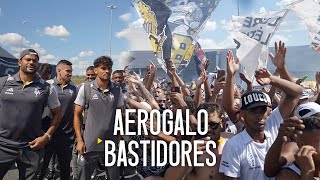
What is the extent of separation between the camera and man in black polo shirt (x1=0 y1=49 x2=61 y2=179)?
4.12 m

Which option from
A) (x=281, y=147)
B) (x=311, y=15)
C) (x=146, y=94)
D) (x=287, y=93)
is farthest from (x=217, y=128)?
(x=311, y=15)

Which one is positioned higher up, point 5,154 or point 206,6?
point 206,6

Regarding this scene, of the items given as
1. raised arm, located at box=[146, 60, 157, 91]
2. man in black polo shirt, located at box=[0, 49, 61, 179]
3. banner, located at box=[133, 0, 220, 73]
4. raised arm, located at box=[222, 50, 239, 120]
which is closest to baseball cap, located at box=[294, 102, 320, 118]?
raised arm, located at box=[222, 50, 239, 120]

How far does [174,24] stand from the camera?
49.3 feet

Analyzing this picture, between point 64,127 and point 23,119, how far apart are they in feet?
4.64

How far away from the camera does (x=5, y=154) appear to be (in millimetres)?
4113

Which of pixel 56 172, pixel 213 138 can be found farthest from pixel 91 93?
pixel 56 172

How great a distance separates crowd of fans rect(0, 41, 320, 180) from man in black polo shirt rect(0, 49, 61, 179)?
15 mm

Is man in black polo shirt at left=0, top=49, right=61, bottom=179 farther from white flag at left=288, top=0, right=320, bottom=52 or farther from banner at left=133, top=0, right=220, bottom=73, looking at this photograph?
banner at left=133, top=0, right=220, bottom=73

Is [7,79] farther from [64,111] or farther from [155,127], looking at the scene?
Result: [155,127]

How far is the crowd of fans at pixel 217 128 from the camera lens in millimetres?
2340

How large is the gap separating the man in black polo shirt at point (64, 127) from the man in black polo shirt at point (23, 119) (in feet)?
3.57

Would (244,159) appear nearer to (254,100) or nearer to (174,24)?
(254,100)

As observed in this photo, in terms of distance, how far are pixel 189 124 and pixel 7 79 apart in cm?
241
